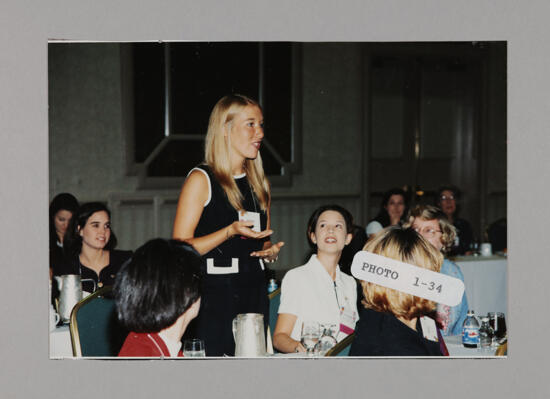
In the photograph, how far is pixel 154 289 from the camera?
2371 millimetres

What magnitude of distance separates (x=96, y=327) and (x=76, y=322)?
0.11 metres

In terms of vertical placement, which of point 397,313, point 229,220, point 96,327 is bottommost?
point 96,327

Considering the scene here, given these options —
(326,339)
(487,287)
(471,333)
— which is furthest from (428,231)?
(326,339)

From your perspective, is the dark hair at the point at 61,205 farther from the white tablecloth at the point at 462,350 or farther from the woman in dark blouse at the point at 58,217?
the white tablecloth at the point at 462,350

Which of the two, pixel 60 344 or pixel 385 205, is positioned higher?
pixel 385 205

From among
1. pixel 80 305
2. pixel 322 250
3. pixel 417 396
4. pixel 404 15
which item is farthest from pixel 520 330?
pixel 80 305

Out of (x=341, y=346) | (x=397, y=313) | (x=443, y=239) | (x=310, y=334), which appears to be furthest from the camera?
(x=443, y=239)

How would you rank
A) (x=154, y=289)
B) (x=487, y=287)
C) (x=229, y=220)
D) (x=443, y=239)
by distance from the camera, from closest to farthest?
(x=154, y=289), (x=229, y=220), (x=487, y=287), (x=443, y=239)

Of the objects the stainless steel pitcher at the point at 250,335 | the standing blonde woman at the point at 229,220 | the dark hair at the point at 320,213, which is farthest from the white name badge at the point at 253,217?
the stainless steel pitcher at the point at 250,335

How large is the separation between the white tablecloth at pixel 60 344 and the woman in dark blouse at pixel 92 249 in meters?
0.21

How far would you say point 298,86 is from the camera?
3051mm

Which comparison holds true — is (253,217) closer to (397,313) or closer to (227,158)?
(227,158)

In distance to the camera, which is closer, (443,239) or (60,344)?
(60,344)

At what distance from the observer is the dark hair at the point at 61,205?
298 cm
